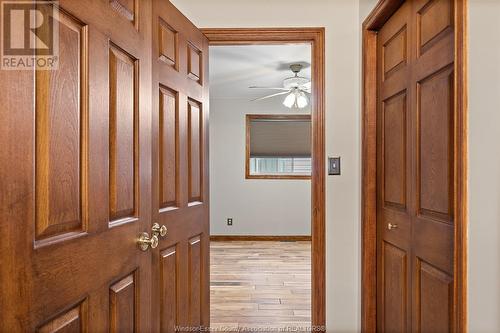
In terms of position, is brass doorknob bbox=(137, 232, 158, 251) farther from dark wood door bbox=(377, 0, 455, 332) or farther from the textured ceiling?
the textured ceiling

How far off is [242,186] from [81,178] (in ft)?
16.7

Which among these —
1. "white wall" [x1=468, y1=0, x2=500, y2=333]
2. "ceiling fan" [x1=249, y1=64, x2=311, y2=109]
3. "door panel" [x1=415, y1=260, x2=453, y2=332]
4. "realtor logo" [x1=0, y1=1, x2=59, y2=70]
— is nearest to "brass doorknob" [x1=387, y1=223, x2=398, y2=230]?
"door panel" [x1=415, y1=260, x2=453, y2=332]

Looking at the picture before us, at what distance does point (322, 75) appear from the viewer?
93.1 inches

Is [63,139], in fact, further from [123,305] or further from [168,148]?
[168,148]

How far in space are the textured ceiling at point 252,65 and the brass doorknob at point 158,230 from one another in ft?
6.79

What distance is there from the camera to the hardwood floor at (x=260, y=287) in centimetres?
290

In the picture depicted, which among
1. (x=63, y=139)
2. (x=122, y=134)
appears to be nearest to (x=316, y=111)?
(x=122, y=134)

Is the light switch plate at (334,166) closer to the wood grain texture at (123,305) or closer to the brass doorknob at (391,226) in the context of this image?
the brass doorknob at (391,226)

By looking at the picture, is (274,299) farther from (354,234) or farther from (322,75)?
(322,75)

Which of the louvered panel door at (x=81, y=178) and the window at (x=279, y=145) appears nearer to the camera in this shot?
the louvered panel door at (x=81, y=178)

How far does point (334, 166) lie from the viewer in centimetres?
236

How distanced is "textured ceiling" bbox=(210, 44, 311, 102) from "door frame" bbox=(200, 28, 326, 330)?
872 millimetres

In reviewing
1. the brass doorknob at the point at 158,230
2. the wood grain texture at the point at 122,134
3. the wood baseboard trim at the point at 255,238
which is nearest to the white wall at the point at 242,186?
the wood baseboard trim at the point at 255,238

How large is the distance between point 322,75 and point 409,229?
41.3 inches
